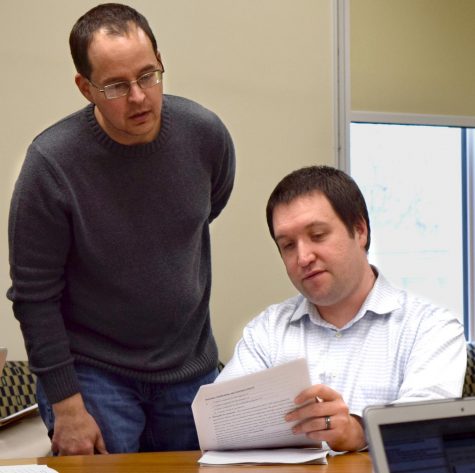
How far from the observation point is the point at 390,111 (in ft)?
13.5

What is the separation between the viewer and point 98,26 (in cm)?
195

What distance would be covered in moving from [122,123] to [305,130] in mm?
2015

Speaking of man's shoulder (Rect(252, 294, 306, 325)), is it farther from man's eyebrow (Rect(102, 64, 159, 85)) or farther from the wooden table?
man's eyebrow (Rect(102, 64, 159, 85))

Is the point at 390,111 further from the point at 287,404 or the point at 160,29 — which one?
the point at 287,404

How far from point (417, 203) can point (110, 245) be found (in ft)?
7.98

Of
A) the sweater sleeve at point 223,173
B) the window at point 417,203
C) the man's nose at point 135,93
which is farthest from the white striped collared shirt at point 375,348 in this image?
the window at point 417,203

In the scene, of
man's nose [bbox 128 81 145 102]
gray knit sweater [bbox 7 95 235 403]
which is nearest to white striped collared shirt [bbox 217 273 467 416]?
gray knit sweater [bbox 7 95 235 403]

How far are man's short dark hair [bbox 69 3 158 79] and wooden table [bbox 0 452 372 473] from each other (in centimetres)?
84

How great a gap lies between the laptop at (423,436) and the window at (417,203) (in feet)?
9.96

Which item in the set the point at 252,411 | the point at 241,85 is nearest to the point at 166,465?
the point at 252,411

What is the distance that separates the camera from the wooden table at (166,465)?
1.57 m

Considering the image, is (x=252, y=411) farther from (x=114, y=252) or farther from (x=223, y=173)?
(x=223, y=173)

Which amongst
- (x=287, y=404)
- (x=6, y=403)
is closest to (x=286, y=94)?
(x=6, y=403)

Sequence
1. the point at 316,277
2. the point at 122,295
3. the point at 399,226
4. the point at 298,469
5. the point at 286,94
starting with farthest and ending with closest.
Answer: the point at 399,226, the point at 286,94, the point at 122,295, the point at 316,277, the point at 298,469
